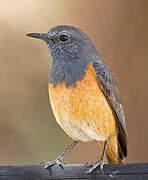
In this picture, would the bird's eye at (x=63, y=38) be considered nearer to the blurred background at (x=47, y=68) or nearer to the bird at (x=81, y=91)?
the bird at (x=81, y=91)

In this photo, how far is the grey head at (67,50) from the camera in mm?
3748

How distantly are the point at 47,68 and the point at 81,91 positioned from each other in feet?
6.52

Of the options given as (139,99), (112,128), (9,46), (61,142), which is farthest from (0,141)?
(112,128)

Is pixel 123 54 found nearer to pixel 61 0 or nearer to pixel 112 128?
pixel 61 0

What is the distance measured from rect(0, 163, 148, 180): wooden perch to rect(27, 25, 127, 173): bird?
0.25 m

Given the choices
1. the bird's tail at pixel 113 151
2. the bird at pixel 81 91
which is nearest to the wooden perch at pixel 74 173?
the bird at pixel 81 91

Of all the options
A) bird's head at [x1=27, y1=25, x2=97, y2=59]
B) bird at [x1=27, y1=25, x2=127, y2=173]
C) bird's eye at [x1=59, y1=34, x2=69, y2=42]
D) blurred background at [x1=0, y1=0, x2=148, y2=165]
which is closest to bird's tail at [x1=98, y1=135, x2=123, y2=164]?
bird at [x1=27, y1=25, x2=127, y2=173]

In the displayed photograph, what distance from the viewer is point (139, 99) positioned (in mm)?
4918

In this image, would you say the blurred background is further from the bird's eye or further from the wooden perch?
the wooden perch

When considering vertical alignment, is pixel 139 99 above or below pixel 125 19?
below

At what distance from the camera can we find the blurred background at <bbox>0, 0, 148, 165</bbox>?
493cm

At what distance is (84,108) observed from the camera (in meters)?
3.55

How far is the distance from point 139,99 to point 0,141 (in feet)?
5.30

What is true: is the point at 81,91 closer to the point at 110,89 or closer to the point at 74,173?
the point at 110,89
